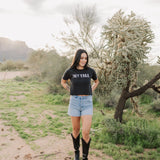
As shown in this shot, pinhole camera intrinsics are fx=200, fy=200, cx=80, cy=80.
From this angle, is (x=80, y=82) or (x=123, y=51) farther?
(x=123, y=51)

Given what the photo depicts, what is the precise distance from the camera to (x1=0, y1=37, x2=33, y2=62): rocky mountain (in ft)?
338

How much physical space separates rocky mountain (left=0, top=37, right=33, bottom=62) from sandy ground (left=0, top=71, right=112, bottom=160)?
101 metres

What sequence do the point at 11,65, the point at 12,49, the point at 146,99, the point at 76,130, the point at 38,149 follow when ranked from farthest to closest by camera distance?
the point at 12,49, the point at 11,65, the point at 146,99, the point at 38,149, the point at 76,130

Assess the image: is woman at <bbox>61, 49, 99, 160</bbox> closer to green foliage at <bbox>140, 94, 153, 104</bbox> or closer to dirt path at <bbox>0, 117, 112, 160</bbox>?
dirt path at <bbox>0, 117, 112, 160</bbox>

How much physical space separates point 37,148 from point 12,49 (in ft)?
359

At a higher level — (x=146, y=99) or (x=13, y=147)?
(x=146, y=99)

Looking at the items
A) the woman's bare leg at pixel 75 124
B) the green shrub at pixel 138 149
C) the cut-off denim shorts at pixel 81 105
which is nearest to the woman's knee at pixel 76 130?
the woman's bare leg at pixel 75 124

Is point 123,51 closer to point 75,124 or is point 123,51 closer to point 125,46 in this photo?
point 125,46

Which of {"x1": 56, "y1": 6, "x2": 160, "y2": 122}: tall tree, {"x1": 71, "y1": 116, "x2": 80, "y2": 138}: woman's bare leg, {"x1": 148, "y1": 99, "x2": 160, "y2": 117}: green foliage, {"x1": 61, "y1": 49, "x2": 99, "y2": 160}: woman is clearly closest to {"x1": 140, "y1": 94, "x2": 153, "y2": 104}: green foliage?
{"x1": 148, "y1": 99, "x2": 160, "y2": 117}: green foliage

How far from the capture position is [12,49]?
351 feet

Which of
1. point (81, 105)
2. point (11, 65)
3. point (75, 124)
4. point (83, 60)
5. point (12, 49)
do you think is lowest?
point (75, 124)

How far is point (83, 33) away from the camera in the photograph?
44.1 ft

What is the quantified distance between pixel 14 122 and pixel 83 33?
8.13m

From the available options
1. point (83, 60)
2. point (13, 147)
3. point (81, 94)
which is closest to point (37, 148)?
point (13, 147)
